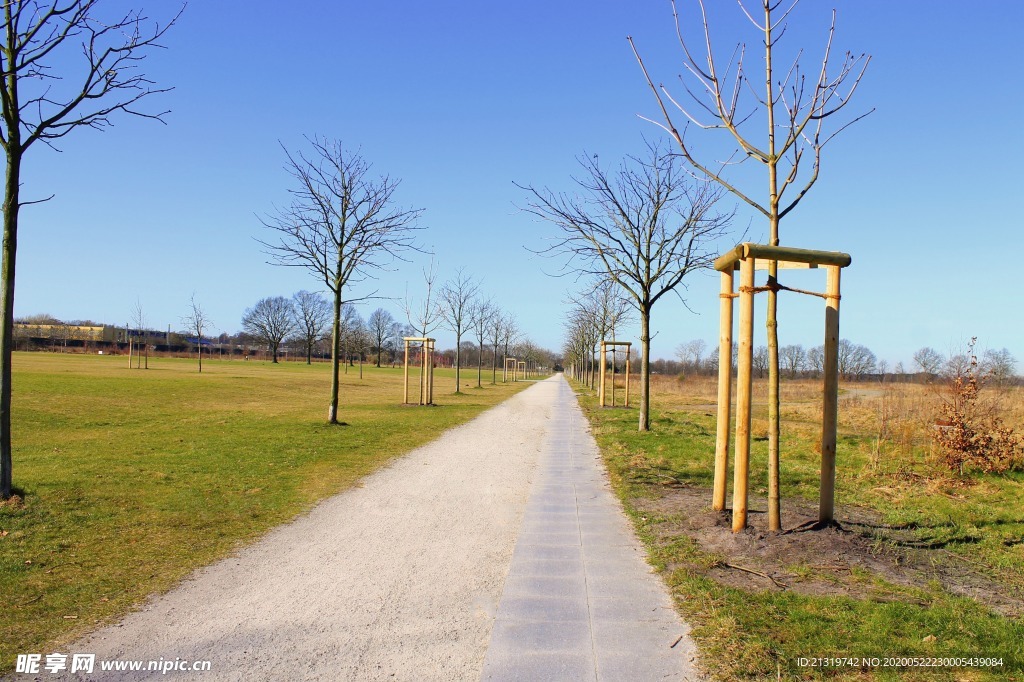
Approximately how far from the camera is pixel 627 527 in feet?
21.3

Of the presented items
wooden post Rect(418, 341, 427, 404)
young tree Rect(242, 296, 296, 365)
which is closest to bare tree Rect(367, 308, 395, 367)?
young tree Rect(242, 296, 296, 365)

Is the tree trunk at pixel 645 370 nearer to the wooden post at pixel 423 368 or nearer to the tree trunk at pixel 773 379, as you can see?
the tree trunk at pixel 773 379

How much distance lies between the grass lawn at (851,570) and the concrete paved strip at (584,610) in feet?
0.65

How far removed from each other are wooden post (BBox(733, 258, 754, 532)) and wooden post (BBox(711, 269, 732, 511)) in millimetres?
547

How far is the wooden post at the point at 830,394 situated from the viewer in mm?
5715

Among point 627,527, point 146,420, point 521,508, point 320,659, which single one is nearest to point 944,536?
point 627,527

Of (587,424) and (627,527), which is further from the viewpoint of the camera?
(587,424)

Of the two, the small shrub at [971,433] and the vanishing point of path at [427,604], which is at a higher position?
the small shrub at [971,433]

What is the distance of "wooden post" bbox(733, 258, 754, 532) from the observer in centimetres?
571

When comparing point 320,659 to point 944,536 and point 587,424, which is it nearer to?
point 944,536

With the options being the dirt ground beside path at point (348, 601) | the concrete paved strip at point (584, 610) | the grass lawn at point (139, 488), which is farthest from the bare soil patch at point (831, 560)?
the grass lawn at point (139, 488)

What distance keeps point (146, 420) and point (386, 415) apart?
255 inches

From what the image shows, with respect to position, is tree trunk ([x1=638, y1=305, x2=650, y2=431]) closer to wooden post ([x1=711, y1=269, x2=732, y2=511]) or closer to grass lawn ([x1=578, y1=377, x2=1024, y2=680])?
grass lawn ([x1=578, y1=377, x2=1024, y2=680])

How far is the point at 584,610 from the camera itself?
4.21 m
